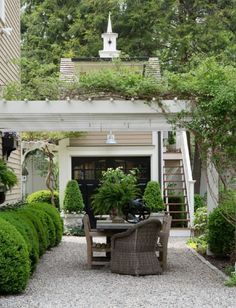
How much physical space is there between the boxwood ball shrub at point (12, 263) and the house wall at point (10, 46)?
17.6 feet

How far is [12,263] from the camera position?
25.3 ft

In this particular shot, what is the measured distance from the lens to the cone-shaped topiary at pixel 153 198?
1773 cm

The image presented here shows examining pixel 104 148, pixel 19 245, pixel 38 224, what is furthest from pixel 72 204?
pixel 19 245

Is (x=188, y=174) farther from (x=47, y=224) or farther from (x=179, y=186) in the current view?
(x=47, y=224)

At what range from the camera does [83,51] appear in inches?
984

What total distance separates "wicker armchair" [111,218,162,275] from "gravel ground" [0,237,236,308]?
0.57 feet

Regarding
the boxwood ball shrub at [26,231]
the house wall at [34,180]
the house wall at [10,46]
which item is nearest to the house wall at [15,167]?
the house wall at [10,46]

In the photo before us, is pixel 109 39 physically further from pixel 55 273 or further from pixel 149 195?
pixel 55 273

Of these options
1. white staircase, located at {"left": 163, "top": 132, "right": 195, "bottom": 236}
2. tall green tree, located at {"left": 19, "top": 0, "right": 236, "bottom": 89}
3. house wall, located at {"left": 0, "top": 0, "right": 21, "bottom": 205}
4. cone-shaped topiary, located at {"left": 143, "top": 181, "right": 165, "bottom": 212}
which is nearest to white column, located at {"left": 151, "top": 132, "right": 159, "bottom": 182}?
white staircase, located at {"left": 163, "top": 132, "right": 195, "bottom": 236}

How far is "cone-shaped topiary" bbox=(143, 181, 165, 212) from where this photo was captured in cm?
1773

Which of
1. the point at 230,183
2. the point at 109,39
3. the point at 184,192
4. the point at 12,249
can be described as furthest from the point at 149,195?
the point at 12,249

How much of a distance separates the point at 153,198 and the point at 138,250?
794cm

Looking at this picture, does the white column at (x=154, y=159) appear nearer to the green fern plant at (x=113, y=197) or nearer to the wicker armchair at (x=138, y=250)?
the green fern plant at (x=113, y=197)

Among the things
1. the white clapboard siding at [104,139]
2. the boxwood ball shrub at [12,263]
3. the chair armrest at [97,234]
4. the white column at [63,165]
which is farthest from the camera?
the white clapboard siding at [104,139]
